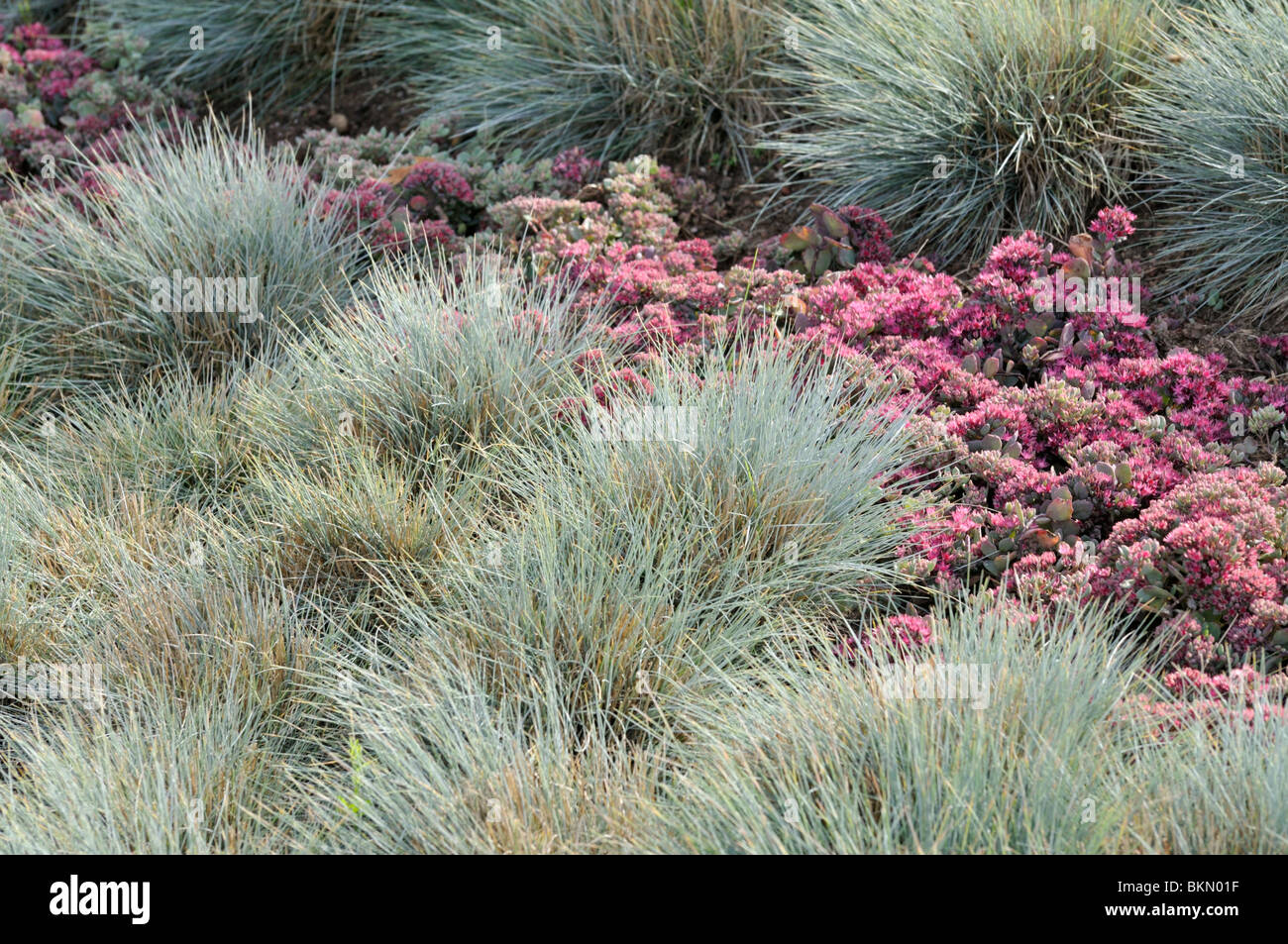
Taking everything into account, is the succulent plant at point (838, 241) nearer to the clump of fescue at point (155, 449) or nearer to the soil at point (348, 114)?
the clump of fescue at point (155, 449)

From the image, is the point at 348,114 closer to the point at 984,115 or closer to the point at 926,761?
the point at 984,115

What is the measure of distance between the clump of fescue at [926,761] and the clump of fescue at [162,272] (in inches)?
110

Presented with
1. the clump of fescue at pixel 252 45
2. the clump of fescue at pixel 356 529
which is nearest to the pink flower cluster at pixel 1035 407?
the clump of fescue at pixel 356 529

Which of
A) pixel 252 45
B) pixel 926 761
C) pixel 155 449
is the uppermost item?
pixel 252 45

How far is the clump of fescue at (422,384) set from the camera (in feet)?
12.9

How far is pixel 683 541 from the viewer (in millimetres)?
3289

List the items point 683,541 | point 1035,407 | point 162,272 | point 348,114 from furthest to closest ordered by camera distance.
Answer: point 348,114, point 162,272, point 1035,407, point 683,541

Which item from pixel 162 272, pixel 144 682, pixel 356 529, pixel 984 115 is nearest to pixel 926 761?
pixel 356 529

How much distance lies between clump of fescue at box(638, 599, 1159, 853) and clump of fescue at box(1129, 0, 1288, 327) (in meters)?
2.17

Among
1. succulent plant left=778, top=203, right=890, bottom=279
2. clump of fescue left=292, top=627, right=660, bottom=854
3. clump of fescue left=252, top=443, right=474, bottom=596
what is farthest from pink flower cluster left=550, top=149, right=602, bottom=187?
clump of fescue left=292, top=627, right=660, bottom=854

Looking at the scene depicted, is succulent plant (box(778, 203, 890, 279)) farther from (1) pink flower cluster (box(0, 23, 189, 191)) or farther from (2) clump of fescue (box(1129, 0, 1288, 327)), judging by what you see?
(1) pink flower cluster (box(0, 23, 189, 191))

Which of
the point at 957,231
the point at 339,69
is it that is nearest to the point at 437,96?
the point at 339,69

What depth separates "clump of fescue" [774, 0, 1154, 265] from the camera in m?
4.70

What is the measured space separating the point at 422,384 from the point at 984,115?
245 cm
